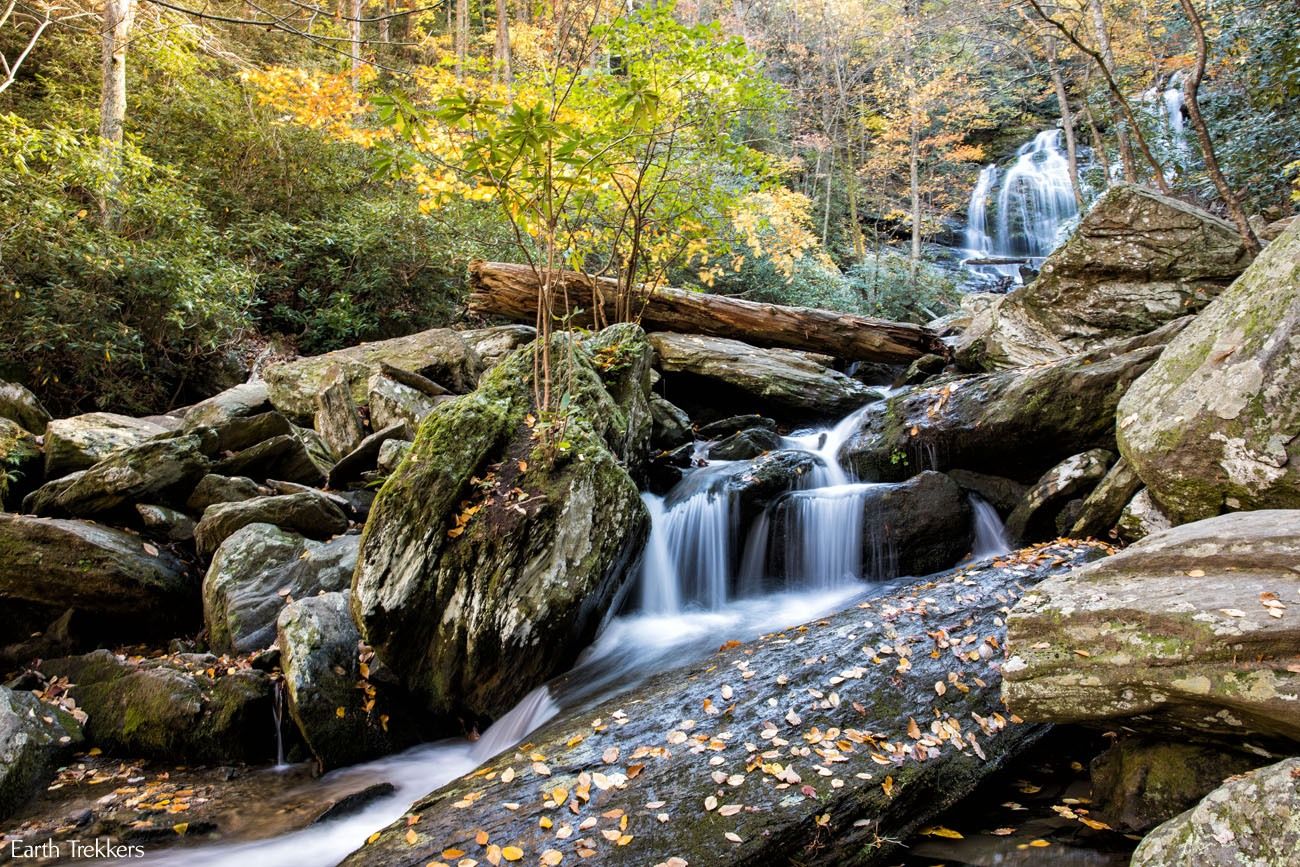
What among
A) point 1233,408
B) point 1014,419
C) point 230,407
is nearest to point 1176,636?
point 1233,408

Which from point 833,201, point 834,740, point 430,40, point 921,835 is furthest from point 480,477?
point 833,201

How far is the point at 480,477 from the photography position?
5098mm

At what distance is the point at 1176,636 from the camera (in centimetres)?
281

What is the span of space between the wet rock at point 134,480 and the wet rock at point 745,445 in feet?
18.6

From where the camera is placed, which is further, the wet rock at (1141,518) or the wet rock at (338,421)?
the wet rock at (338,421)

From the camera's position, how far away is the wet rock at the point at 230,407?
7578mm

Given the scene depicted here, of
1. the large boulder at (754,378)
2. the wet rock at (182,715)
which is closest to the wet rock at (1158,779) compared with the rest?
the wet rock at (182,715)

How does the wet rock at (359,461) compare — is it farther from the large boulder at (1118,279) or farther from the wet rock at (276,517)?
the large boulder at (1118,279)

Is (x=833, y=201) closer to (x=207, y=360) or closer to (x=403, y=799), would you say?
(x=207, y=360)

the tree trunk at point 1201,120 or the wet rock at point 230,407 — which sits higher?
the tree trunk at point 1201,120

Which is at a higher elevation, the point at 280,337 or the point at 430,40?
the point at 430,40

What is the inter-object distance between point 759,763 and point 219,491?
581 cm

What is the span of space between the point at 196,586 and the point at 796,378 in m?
7.63

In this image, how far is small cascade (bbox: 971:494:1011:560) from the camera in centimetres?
626
